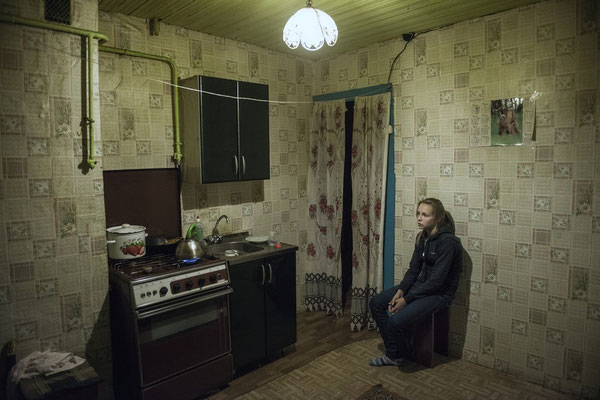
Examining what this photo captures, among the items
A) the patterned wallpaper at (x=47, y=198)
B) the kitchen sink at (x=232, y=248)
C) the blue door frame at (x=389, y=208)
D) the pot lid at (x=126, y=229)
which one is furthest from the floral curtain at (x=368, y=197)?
the patterned wallpaper at (x=47, y=198)

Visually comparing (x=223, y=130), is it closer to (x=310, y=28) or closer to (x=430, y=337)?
(x=310, y=28)

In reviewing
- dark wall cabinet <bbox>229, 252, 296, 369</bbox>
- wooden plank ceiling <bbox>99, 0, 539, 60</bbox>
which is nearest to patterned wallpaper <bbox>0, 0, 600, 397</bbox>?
wooden plank ceiling <bbox>99, 0, 539, 60</bbox>

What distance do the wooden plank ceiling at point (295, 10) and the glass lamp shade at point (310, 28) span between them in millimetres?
585

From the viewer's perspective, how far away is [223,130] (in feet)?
10.4

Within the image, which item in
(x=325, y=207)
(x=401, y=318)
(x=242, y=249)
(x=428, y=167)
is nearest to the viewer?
(x=401, y=318)

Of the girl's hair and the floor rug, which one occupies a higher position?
the girl's hair

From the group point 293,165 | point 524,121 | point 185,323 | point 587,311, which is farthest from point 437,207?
point 185,323

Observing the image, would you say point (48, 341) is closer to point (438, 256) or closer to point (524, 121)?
point (438, 256)

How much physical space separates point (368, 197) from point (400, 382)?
5.22 feet

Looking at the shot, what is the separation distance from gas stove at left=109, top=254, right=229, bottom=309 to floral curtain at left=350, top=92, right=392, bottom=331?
4.88 feet

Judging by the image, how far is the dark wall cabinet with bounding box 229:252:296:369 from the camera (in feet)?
9.84

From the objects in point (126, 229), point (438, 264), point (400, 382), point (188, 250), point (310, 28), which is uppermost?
point (310, 28)

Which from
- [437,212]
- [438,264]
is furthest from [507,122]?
[438,264]

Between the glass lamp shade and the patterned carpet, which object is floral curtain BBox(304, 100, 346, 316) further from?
the glass lamp shade
